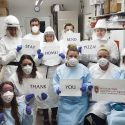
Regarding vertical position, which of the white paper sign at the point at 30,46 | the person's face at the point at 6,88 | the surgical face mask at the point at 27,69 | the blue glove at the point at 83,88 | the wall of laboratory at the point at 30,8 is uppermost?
the wall of laboratory at the point at 30,8

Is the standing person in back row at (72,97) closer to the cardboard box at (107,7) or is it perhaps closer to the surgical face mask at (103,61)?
the surgical face mask at (103,61)

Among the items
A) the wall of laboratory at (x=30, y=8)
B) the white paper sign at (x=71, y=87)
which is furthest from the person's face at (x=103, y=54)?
the wall of laboratory at (x=30, y=8)

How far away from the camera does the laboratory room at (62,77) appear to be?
8.97 feet

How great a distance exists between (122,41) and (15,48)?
4.65 feet

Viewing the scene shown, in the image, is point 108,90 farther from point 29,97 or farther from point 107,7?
point 107,7

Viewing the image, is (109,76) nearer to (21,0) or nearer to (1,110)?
(1,110)

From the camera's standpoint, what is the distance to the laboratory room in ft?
8.97

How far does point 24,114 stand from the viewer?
2654 millimetres

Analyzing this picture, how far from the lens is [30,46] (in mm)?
3607

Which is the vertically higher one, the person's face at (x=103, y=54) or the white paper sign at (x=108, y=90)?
the person's face at (x=103, y=54)

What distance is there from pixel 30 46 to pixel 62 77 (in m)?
0.69

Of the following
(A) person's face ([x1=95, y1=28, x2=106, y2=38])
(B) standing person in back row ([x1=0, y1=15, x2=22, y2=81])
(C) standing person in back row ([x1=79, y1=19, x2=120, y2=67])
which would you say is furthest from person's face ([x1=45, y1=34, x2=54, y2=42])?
(A) person's face ([x1=95, y1=28, x2=106, y2=38])

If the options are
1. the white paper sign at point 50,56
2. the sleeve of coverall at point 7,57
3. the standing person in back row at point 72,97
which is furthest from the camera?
the white paper sign at point 50,56

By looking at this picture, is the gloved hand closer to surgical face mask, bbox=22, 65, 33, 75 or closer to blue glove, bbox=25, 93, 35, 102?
blue glove, bbox=25, 93, 35, 102
